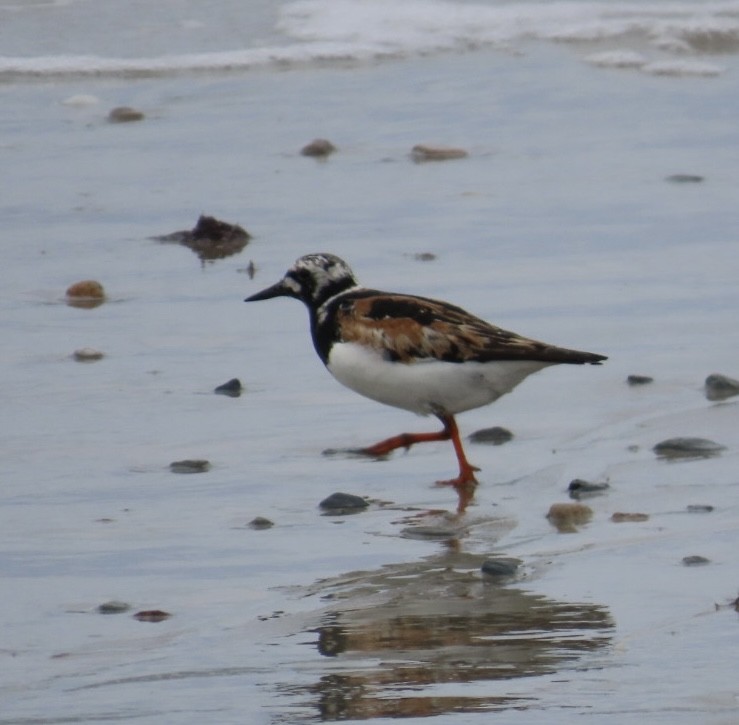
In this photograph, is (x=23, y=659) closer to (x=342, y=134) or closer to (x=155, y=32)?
(x=342, y=134)

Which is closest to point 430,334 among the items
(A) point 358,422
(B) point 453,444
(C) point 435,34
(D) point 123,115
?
(B) point 453,444

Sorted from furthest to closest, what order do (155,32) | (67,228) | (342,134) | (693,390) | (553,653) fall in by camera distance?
1. (155,32)
2. (342,134)
3. (67,228)
4. (693,390)
5. (553,653)

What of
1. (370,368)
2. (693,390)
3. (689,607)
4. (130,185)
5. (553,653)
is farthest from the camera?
(130,185)

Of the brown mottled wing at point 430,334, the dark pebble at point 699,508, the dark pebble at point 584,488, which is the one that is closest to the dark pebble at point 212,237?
the brown mottled wing at point 430,334

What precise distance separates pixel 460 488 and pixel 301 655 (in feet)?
5.31

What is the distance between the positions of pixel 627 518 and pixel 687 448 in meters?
0.69

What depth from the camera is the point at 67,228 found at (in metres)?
8.96

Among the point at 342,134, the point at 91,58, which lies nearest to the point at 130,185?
the point at 342,134

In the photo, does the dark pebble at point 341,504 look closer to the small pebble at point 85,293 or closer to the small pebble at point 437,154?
the small pebble at point 85,293

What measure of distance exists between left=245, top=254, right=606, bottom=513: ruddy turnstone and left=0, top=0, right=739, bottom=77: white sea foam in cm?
725

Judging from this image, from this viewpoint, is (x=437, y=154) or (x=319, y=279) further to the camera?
(x=437, y=154)

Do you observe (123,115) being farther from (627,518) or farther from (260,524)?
(627,518)

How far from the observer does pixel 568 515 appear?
16.9 ft

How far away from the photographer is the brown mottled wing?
5809mm
